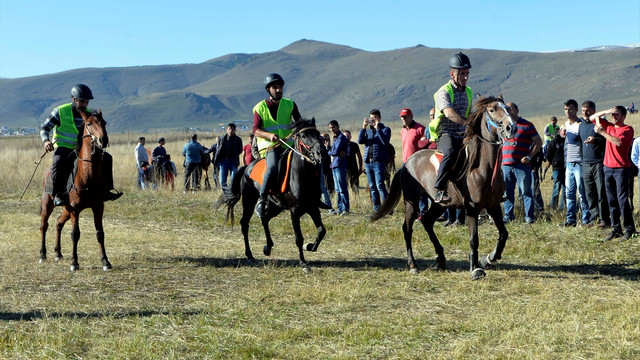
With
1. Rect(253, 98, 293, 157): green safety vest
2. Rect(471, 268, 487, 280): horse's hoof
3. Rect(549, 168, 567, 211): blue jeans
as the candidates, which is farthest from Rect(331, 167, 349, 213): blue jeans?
Rect(471, 268, 487, 280): horse's hoof

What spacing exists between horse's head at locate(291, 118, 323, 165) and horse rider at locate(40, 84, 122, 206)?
2.82m

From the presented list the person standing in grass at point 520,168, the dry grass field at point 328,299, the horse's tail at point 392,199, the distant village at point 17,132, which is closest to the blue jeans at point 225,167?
the dry grass field at point 328,299

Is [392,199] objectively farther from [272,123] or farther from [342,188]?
[342,188]

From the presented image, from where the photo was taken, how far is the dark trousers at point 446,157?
29.5 ft

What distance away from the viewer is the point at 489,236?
12.0m

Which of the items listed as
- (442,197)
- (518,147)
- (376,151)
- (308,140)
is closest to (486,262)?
(442,197)

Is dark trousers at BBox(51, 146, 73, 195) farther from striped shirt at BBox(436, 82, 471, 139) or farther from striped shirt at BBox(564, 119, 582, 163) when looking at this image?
striped shirt at BBox(564, 119, 582, 163)

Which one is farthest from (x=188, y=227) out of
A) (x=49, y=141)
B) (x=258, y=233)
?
(x=49, y=141)

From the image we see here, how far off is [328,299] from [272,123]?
335cm

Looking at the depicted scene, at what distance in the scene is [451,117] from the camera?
29.4 ft

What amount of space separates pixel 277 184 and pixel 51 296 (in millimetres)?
3451

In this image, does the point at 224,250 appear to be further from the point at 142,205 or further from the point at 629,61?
the point at 629,61

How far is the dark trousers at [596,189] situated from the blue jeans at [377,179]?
425 centimetres

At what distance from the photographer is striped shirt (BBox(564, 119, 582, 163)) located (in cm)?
1214
